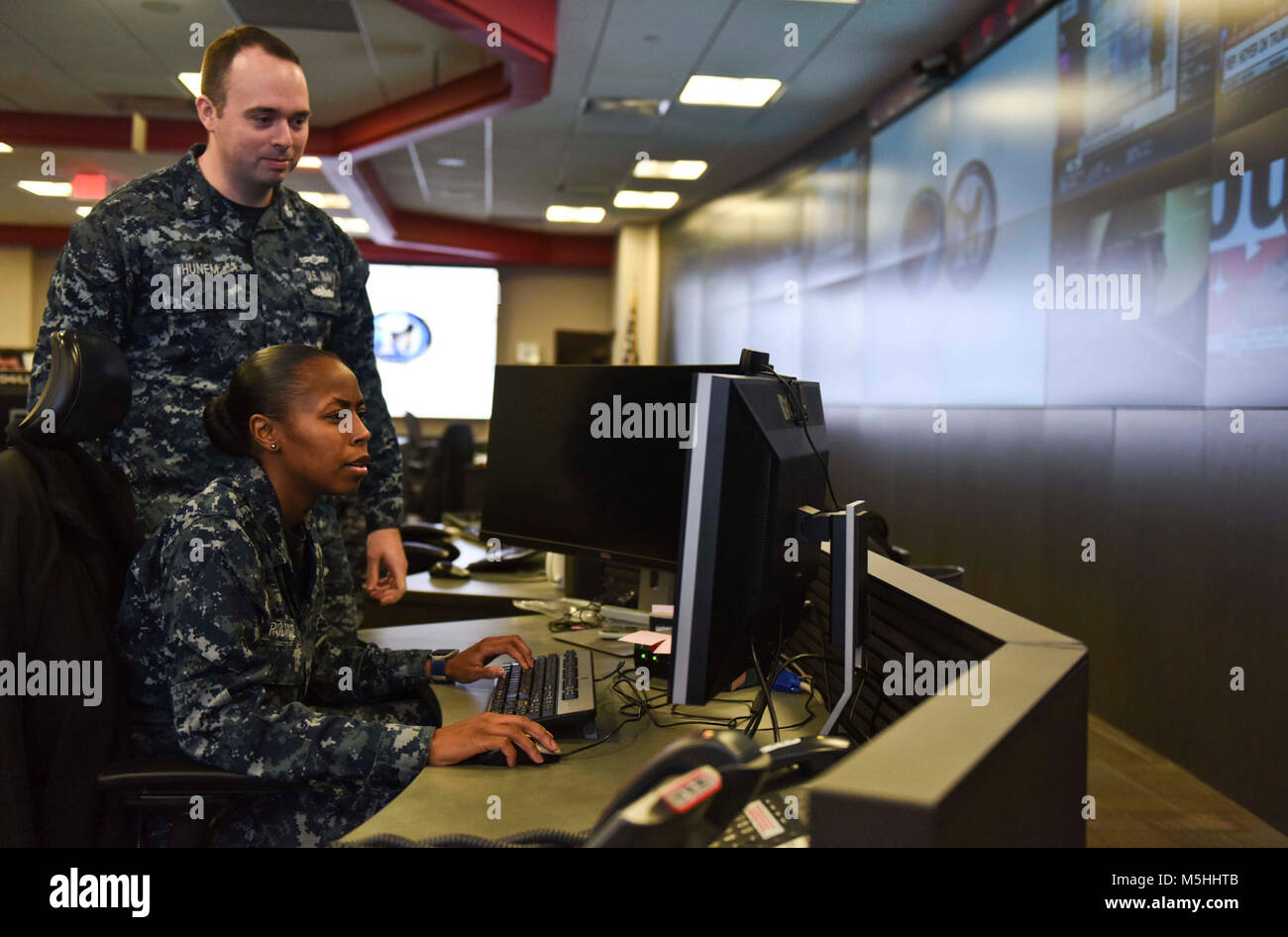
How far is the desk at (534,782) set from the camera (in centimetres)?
105

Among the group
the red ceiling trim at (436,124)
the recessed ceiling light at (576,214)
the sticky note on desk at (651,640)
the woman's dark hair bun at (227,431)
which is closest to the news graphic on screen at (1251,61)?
the sticky note on desk at (651,640)

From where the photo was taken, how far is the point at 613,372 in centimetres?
188

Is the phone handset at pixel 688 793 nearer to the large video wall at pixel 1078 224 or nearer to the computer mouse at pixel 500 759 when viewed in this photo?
the computer mouse at pixel 500 759

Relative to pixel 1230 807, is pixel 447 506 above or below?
above

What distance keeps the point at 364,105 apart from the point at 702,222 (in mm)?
4013

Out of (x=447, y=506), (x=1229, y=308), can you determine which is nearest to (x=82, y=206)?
(x=447, y=506)

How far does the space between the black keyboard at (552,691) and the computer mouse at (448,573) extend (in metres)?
1.05

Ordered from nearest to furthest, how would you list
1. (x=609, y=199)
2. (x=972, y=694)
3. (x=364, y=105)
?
1. (x=972, y=694)
2. (x=364, y=105)
3. (x=609, y=199)

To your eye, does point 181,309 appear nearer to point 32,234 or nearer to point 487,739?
point 487,739

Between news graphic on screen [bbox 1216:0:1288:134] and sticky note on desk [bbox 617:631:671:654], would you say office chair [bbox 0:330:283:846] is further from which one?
news graphic on screen [bbox 1216:0:1288:134]

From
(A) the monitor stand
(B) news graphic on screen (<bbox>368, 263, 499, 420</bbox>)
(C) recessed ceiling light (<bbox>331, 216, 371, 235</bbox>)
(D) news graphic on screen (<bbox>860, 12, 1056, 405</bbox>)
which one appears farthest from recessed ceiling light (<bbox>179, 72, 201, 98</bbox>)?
(A) the monitor stand

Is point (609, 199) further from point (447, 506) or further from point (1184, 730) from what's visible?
point (1184, 730)

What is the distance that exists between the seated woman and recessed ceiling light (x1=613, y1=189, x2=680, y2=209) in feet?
27.3

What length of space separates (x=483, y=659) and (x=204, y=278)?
3.05 feet
